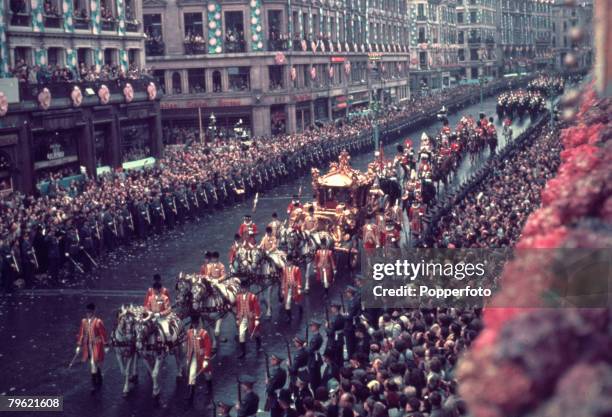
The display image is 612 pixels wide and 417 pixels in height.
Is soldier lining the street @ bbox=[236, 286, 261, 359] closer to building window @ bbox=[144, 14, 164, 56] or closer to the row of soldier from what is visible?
the row of soldier

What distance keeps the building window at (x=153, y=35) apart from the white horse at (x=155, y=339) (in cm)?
4935

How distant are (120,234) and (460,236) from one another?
14.2 metres

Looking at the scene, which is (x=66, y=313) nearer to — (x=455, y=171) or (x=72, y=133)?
(x=72, y=133)

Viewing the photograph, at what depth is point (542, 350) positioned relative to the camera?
5.06 metres

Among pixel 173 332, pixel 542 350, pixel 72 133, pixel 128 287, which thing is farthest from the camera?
pixel 72 133

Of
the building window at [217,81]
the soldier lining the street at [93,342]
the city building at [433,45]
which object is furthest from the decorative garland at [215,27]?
the city building at [433,45]

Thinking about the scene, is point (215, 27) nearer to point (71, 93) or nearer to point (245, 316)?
point (71, 93)

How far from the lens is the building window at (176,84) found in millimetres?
64125

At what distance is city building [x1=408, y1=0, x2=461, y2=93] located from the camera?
111 m

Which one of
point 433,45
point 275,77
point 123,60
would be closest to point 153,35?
point 275,77

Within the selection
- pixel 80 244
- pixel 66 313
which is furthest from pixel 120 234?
pixel 66 313

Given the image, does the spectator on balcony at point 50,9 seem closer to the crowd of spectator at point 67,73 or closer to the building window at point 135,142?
the crowd of spectator at point 67,73

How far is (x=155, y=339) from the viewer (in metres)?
16.2

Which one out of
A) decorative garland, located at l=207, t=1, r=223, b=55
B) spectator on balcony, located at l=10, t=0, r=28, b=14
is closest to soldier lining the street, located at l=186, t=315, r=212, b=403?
spectator on balcony, located at l=10, t=0, r=28, b=14
